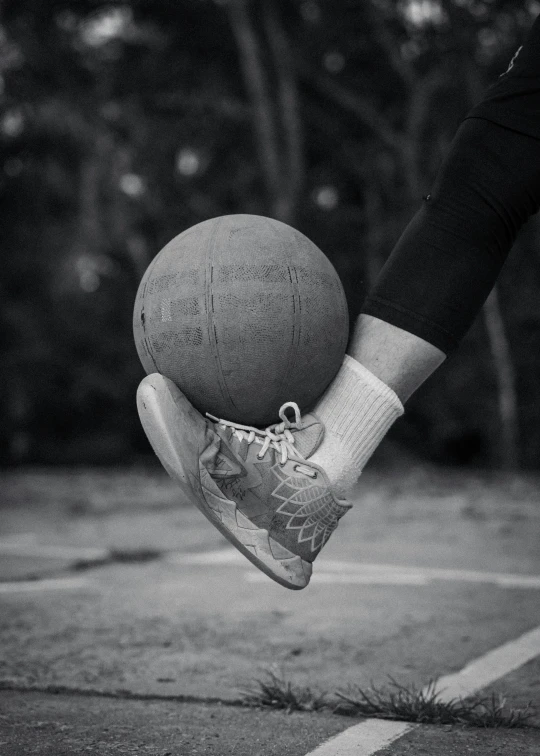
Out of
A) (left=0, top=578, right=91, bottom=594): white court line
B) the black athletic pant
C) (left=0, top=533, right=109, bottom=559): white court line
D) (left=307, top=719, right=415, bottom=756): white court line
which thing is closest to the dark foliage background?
(left=0, top=533, right=109, bottom=559): white court line

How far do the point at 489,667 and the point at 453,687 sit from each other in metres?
0.23

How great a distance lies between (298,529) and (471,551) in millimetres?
2463

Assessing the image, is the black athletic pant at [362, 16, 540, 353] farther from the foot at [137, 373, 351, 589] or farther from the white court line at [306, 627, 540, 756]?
the white court line at [306, 627, 540, 756]

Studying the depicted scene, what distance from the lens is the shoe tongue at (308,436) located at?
2.35 m

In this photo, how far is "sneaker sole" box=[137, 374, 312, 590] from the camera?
6.79ft

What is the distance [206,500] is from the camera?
214 cm

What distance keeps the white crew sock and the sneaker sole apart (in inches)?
9.3

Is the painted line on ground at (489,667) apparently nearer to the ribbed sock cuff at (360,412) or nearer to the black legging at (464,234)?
the ribbed sock cuff at (360,412)

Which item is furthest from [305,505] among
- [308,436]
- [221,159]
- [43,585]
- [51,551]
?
[221,159]

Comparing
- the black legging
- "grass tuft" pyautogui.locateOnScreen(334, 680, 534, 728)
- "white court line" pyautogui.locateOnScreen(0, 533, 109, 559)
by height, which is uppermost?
the black legging

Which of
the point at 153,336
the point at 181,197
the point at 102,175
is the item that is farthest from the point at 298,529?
the point at 102,175

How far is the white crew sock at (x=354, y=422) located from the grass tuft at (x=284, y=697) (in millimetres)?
501

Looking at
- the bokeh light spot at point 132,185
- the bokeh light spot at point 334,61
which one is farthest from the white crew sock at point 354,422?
the bokeh light spot at point 132,185

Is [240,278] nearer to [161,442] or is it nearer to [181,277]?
[181,277]
